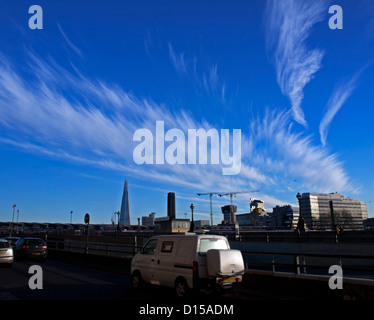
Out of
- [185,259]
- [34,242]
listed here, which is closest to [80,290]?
[185,259]

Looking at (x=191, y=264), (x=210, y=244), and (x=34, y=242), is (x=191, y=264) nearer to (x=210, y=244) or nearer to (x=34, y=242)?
(x=210, y=244)

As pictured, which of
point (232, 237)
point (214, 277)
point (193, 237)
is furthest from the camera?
point (232, 237)

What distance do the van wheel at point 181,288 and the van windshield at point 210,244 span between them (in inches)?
39.8

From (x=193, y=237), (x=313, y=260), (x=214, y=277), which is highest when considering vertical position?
(x=193, y=237)

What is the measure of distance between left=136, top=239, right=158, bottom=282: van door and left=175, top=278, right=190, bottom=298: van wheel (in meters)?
1.35

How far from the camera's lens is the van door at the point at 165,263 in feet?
30.7

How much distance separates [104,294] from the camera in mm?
9656

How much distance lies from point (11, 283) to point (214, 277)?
27.3 ft

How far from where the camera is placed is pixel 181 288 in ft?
28.9

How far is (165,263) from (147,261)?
105 centimetres

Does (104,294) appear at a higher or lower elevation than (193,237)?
lower

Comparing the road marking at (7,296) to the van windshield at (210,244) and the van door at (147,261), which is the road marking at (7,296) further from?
the van windshield at (210,244)
